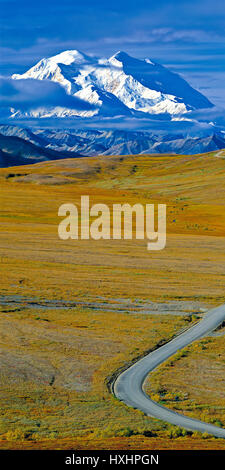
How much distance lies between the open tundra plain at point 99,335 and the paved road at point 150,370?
778 mm

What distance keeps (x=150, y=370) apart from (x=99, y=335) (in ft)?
34.5

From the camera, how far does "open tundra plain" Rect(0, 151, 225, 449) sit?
100ft

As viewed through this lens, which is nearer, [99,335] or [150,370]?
[150,370]

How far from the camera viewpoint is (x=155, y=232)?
120m

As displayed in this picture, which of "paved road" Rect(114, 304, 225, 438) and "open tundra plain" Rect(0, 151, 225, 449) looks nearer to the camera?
"open tundra plain" Rect(0, 151, 225, 449)

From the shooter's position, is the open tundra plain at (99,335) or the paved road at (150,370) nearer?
the open tundra plain at (99,335)

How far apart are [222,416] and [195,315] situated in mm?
26724

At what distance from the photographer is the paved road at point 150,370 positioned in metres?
32.3

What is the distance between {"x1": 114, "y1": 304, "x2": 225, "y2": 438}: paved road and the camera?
106 ft

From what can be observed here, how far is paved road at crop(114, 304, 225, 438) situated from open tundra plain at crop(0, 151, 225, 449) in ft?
2.55

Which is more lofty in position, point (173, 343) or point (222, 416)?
point (173, 343)

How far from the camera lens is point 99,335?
5225 cm

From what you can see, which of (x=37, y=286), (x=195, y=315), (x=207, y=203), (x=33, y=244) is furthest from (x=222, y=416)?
(x=207, y=203)
